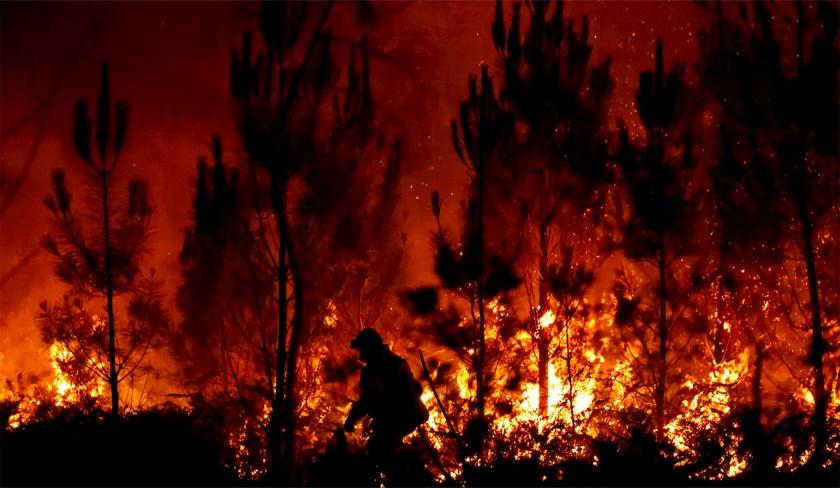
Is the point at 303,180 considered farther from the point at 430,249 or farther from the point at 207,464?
the point at 207,464

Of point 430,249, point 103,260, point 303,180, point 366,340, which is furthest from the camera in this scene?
point 430,249

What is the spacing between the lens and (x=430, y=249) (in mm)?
9195

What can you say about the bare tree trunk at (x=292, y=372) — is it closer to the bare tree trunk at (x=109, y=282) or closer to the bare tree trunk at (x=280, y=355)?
the bare tree trunk at (x=280, y=355)

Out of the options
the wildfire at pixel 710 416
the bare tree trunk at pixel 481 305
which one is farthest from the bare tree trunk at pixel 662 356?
the bare tree trunk at pixel 481 305

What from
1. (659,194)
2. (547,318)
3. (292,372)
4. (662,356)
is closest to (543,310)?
(547,318)

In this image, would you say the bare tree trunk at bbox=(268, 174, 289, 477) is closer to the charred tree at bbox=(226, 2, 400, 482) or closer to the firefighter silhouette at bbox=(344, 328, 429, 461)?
the charred tree at bbox=(226, 2, 400, 482)

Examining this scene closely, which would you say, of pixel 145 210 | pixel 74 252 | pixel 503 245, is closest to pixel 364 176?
pixel 503 245

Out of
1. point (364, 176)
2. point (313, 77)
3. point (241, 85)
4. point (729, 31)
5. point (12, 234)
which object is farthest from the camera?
point (12, 234)

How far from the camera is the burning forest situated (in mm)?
7211

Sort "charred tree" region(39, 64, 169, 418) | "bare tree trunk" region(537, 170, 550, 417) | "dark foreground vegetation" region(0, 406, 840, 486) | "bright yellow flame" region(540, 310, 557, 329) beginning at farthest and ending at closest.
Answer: "bright yellow flame" region(540, 310, 557, 329)
"bare tree trunk" region(537, 170, 550, 417)
"charred tree" region(39, 64, 169, 418)
"dark foreground vegetation" region(0, 406, 840, 486)

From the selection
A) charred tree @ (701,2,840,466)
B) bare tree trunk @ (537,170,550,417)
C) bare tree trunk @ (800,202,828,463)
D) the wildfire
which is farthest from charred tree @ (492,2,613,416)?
bare tree trunk @ (800,202,828,463)

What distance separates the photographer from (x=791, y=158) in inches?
305

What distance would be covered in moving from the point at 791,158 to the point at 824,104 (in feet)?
1.98

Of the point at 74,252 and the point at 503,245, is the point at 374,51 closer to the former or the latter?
the point at 503,245
